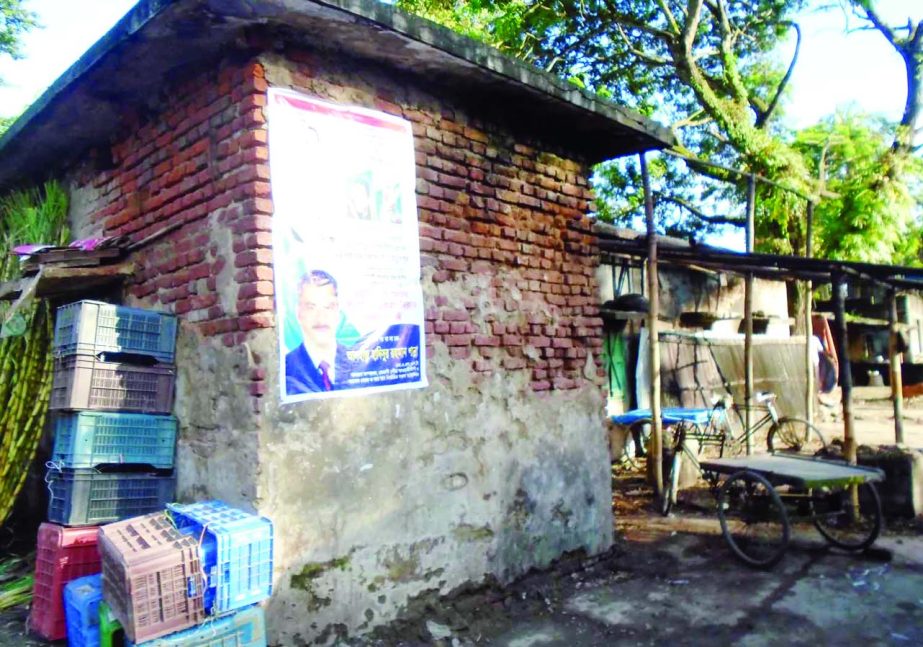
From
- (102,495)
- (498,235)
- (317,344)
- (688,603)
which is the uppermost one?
(498,235)

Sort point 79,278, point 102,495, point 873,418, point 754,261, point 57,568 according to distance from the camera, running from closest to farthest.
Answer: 1. point 57,568
2. point 102,495
3. point 79,278
4. point 754,261
5. point 873,418

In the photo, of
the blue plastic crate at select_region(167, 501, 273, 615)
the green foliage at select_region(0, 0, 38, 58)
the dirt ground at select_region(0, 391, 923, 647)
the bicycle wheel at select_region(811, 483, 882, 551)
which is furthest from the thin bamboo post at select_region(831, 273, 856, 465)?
the green foliage at select_region(0, 0, 38, 58)

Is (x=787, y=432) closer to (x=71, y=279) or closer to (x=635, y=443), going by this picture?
(x=635, y=443)

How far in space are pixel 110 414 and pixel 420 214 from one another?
7.26 feet

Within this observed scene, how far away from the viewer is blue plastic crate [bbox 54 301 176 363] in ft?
12.4

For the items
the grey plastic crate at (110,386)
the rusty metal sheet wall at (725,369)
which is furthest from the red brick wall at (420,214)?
the rusty metal sheet wall at (725,369)

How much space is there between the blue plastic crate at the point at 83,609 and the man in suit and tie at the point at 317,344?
143cm

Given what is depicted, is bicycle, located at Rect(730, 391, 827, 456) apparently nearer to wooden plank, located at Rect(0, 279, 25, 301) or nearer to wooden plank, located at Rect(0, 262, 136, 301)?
wooden plank, located at Rect(0, 262, 136, 301)

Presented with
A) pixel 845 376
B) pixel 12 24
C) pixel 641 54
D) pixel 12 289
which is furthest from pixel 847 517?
pixel 12 24

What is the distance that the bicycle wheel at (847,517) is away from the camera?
540 cm

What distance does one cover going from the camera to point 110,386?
12.7ft

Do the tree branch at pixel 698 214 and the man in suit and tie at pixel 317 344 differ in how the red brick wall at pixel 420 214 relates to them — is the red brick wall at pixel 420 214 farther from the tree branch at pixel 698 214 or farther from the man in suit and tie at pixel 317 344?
the tree branch at pixel 698 214

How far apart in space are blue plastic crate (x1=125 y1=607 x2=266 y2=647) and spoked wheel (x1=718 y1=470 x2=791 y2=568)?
12.4 feet

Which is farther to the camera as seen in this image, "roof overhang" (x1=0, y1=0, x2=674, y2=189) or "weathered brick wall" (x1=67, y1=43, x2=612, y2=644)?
"weathered brick wall" (x1=67, y1=43, x2=612, y2=644)
